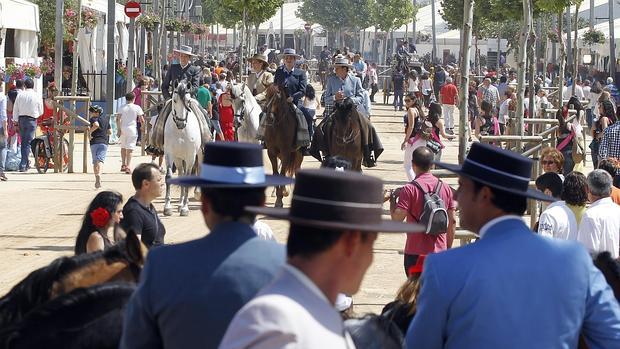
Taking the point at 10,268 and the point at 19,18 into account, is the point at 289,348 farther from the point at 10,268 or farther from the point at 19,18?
the point at 19,18

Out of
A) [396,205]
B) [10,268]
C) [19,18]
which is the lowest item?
[10,268]

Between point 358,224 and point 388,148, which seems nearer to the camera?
point 358,224

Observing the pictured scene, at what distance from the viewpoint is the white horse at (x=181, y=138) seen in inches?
796

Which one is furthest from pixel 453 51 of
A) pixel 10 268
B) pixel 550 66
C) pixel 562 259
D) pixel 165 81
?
pixel 562 259

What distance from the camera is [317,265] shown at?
337 centimetres

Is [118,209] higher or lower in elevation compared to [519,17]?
lower

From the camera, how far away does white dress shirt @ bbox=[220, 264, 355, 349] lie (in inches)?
126

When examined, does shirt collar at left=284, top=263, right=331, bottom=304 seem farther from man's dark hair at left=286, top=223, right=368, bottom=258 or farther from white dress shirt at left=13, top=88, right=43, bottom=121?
white dress shirt at left=13, top=88, right=43, bottom=121


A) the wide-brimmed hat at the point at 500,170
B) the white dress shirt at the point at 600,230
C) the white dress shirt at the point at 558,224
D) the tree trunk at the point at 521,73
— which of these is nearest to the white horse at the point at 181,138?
the tree trunk at the point at 521,73

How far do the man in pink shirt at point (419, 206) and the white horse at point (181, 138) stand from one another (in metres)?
9.42

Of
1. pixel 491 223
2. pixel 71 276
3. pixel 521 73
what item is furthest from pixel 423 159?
pixel 521 73

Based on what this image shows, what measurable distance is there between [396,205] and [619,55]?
4362cm

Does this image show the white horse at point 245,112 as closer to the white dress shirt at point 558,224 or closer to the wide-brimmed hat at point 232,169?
the white dress shirt at point 558,224

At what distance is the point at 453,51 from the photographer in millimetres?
105750
